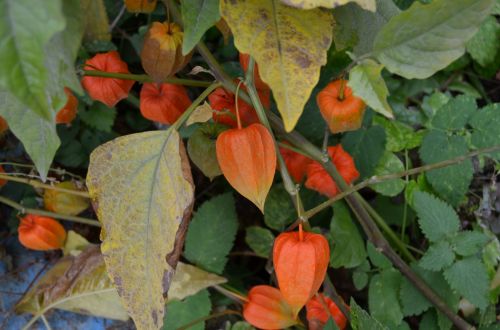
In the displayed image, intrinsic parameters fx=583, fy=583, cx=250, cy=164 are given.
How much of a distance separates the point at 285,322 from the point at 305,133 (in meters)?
0.40

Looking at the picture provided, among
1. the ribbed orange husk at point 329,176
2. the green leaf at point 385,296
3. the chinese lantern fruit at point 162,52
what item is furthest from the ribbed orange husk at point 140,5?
the green leaf at point 385,296

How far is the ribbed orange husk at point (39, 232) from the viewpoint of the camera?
4.06 ft

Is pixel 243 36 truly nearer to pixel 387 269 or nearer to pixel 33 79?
pixel 33 79

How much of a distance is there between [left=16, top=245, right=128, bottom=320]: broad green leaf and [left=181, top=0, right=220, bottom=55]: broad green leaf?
63 centimetres

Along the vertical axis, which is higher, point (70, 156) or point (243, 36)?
point (243, 36)

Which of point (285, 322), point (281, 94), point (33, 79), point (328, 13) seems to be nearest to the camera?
point (33, 79)

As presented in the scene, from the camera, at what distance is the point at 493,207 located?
1.34 metres

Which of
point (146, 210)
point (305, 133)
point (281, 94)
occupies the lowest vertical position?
point (305, 133)

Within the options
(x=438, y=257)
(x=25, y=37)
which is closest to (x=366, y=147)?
(x=438, y=257)

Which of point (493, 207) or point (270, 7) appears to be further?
point (493, 207)

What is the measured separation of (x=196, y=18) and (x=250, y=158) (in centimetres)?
21

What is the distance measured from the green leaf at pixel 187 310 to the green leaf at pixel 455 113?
0.60m

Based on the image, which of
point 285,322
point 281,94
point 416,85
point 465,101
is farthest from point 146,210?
point 416,85

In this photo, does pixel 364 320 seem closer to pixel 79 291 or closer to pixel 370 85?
pixel 370 85
